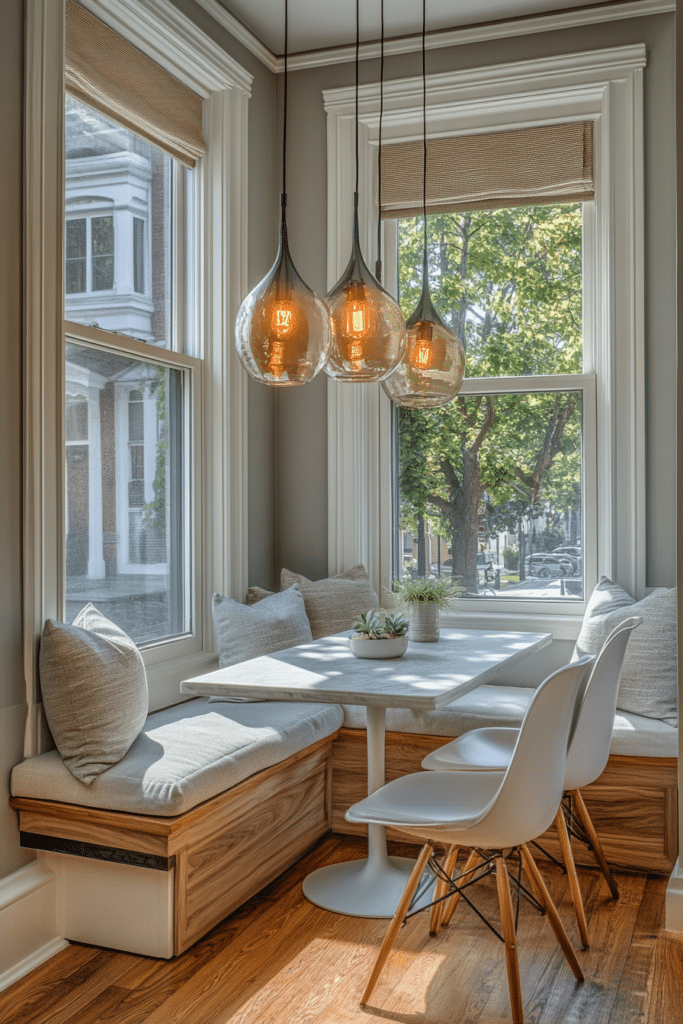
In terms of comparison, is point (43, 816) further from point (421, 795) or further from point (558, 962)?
point (558, 962)

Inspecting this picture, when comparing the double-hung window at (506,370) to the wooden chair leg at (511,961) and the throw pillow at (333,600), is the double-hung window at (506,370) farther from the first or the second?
the wooden chair leg at (511,961)

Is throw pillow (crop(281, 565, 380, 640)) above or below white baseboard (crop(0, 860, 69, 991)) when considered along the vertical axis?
above

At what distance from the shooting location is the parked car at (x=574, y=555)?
3.79 m

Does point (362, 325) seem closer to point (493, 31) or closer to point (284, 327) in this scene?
point (284, 327)

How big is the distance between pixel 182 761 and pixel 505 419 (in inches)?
83.7

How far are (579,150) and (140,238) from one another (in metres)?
1.84

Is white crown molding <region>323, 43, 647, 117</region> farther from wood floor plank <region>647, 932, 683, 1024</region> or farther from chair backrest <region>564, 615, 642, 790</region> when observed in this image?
wood floor plank <region>647, 932, 683, 1024</region>

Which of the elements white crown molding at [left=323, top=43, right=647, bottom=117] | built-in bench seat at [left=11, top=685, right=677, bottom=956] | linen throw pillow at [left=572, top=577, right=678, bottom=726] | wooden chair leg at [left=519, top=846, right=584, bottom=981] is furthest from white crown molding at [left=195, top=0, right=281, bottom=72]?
wooden chair leg at [left=519, top=846, right=584, bottom=981]

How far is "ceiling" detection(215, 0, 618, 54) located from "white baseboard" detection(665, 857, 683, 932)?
3.25 meters

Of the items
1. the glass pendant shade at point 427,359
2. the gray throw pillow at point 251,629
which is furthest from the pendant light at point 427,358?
the gray throw pillow at point 251,629

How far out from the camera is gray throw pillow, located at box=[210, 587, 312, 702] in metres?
3.34

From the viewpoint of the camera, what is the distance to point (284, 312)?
2.30 metres

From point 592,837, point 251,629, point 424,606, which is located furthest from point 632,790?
point 251,629

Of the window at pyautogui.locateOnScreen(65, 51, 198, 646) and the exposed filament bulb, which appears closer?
the exposed filament bulb
